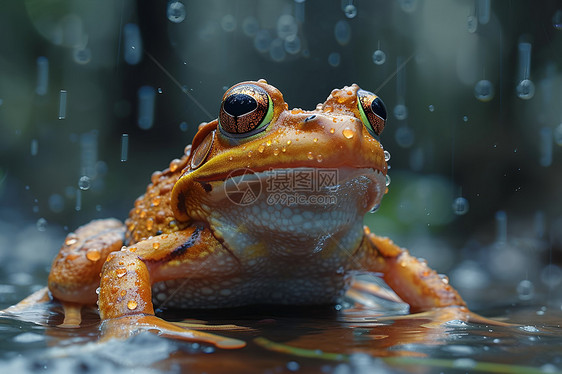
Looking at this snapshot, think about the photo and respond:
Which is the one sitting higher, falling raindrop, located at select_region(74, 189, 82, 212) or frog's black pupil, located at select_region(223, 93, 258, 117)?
falling raindrop, located at select_region(74, 189, 82, 212)

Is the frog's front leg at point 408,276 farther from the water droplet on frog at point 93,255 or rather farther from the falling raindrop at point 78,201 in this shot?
the falling raindrop at point 78,201

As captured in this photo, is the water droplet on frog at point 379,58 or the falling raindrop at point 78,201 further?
the falling raindrop at point 78,201

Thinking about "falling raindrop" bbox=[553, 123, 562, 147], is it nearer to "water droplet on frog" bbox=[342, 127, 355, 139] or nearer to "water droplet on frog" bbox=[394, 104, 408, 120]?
"water droplet on frog" bbox=[394, 104, 408, 120]

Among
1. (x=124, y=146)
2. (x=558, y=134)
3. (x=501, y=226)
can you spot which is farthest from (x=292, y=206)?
(x=501, y=226)

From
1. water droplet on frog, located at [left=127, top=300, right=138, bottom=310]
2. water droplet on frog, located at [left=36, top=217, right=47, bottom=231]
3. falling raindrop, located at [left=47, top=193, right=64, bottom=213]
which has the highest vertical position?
falling raindrop, located at [left=47, top=193, right=64, bottom=213]

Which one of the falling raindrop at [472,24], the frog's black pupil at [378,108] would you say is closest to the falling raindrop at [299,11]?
the falling raindrop at [472,24]

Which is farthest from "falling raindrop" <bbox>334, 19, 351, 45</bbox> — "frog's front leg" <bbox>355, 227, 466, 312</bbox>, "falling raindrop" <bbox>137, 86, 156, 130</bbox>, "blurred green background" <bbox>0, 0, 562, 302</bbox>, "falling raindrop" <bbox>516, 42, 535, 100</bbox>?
"frog's front leg" <bbox>355, 227, 466, 312</bbox>

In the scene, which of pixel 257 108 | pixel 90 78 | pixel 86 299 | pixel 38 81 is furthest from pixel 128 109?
pixel 257 108

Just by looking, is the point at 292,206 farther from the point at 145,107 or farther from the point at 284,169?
the point at 145,107
